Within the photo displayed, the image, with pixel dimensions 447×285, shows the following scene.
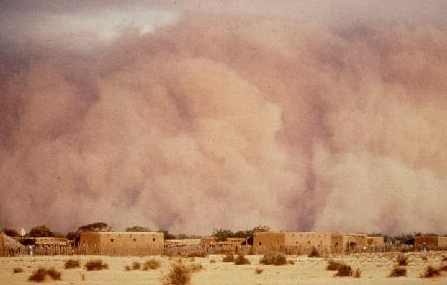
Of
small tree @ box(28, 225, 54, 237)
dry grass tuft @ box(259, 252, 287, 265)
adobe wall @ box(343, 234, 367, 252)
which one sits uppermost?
small tree @ box(28, 225, 54, 237)

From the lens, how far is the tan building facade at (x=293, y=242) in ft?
238

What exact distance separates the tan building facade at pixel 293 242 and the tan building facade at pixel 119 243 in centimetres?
1021

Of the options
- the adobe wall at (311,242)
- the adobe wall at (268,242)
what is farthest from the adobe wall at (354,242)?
the adobe wall at (268,242)

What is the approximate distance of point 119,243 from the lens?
6812cm

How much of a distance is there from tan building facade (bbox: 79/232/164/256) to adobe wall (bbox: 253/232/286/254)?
9.63 m

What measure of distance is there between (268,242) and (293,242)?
96.9 inches

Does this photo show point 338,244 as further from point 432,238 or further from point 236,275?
point 236,275

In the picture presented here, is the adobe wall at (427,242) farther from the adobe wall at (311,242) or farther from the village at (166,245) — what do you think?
the adobe wall at (311,242)

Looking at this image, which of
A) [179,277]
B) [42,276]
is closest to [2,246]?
[42,276]

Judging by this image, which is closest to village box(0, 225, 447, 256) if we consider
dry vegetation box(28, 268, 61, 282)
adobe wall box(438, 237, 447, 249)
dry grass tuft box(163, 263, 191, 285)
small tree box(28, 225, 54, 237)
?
adobe wall box(438, 237, 447, 249)

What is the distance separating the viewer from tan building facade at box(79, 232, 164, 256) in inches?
2628

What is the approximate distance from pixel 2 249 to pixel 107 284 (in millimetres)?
35794

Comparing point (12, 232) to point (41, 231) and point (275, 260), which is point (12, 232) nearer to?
point (41, 231)

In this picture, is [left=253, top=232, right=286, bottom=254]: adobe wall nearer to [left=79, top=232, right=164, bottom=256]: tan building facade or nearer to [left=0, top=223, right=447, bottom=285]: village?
[left=0, top=223, right=447, bottom=285]: village
